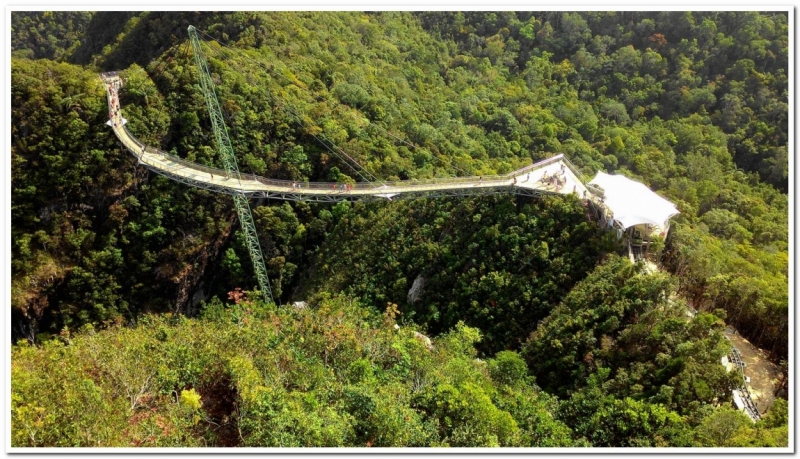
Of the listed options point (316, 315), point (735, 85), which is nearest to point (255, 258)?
point (316, 315)

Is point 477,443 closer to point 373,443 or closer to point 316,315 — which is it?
point 373,443

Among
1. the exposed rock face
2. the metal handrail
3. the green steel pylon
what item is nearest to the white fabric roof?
the metal handrail

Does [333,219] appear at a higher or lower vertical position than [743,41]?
lower

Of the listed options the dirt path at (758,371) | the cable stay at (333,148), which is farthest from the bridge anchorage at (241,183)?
the dirt path at (758,371)

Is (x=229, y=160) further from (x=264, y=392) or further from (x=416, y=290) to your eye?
(x=264, y=392)

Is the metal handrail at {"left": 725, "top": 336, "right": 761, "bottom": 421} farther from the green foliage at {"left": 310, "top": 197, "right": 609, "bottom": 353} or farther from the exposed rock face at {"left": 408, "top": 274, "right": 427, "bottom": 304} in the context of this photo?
the exposed rock face at {"left": 408, "top": 274, "right": 427, "bottom": 304}

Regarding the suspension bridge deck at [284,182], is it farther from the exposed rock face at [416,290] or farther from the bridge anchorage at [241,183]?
the exposed rock face at [416,290]
